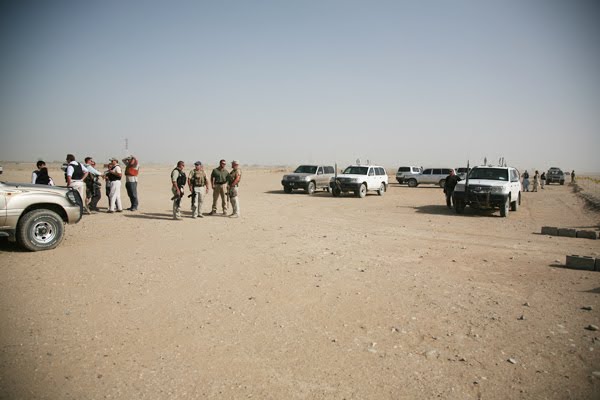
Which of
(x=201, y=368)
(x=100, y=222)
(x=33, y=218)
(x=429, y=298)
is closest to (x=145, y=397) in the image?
(x=201, y=368)

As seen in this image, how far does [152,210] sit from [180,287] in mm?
9208

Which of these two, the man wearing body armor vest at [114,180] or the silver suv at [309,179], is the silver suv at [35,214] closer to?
the man wearing body armor vest at [114,180]

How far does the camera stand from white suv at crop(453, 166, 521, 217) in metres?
13.4

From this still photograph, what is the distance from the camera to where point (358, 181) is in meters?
21.0

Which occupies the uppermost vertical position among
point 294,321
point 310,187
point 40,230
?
point 310,187

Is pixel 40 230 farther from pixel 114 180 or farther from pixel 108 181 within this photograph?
pixel 108 181

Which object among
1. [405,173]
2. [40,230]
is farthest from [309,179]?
[40,230]

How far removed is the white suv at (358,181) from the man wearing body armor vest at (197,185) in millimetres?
10841

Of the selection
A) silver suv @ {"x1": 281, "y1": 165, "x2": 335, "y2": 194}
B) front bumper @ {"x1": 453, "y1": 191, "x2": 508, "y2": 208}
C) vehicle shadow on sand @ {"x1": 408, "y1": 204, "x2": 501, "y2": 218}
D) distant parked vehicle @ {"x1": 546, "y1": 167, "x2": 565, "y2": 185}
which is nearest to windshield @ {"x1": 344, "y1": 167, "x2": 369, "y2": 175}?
silver suv @ {"x1": 281, "y1": 165, "x2": 335, "y2": 194}

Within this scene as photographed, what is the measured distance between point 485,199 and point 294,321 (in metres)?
11.7

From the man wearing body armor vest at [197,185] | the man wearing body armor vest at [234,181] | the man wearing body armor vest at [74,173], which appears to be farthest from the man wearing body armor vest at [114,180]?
the man wearing body armor vest at [234,181]

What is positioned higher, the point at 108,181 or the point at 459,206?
the point at 108,181

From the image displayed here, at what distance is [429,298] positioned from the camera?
16.6 feet

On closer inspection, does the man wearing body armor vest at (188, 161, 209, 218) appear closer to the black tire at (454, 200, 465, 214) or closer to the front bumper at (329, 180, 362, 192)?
the black tire at (454, 200, 465, 214)
